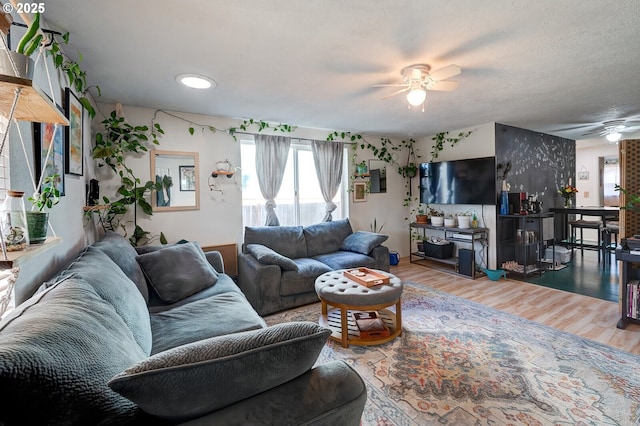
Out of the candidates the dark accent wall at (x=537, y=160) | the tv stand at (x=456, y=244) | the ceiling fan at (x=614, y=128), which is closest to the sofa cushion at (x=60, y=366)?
the tv stand at (x=456, y=244)

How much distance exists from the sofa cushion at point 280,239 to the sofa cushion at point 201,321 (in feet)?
5.08

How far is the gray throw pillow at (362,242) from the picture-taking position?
3.87m

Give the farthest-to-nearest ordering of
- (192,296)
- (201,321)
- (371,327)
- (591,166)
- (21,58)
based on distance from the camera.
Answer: (591,166) < (371,327) < (192,296) < (201,321) < (21,58)

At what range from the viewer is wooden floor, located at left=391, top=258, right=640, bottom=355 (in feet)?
8.34

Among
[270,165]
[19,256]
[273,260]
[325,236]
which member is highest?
[270,165]

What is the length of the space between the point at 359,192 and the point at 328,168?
0.76 m

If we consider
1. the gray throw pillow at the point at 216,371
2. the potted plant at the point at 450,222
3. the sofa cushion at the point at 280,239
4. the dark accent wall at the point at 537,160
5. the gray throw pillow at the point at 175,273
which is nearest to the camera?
the gray throw pillow at the point at 216,371

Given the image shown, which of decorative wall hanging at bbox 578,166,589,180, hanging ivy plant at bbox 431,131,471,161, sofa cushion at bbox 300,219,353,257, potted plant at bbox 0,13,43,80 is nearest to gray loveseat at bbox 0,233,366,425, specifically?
potted plant at bbox 0,13,43,80

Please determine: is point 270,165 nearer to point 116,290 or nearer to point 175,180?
point 175,180

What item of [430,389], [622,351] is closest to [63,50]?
[430,389]

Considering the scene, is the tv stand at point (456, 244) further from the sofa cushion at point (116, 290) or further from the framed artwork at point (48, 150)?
the framed artwork at point (48, 150)

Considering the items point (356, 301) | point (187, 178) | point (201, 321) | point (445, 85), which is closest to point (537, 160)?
point (445, 85)

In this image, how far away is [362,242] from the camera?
397cm

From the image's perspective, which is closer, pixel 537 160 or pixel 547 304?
pixel 547 304
